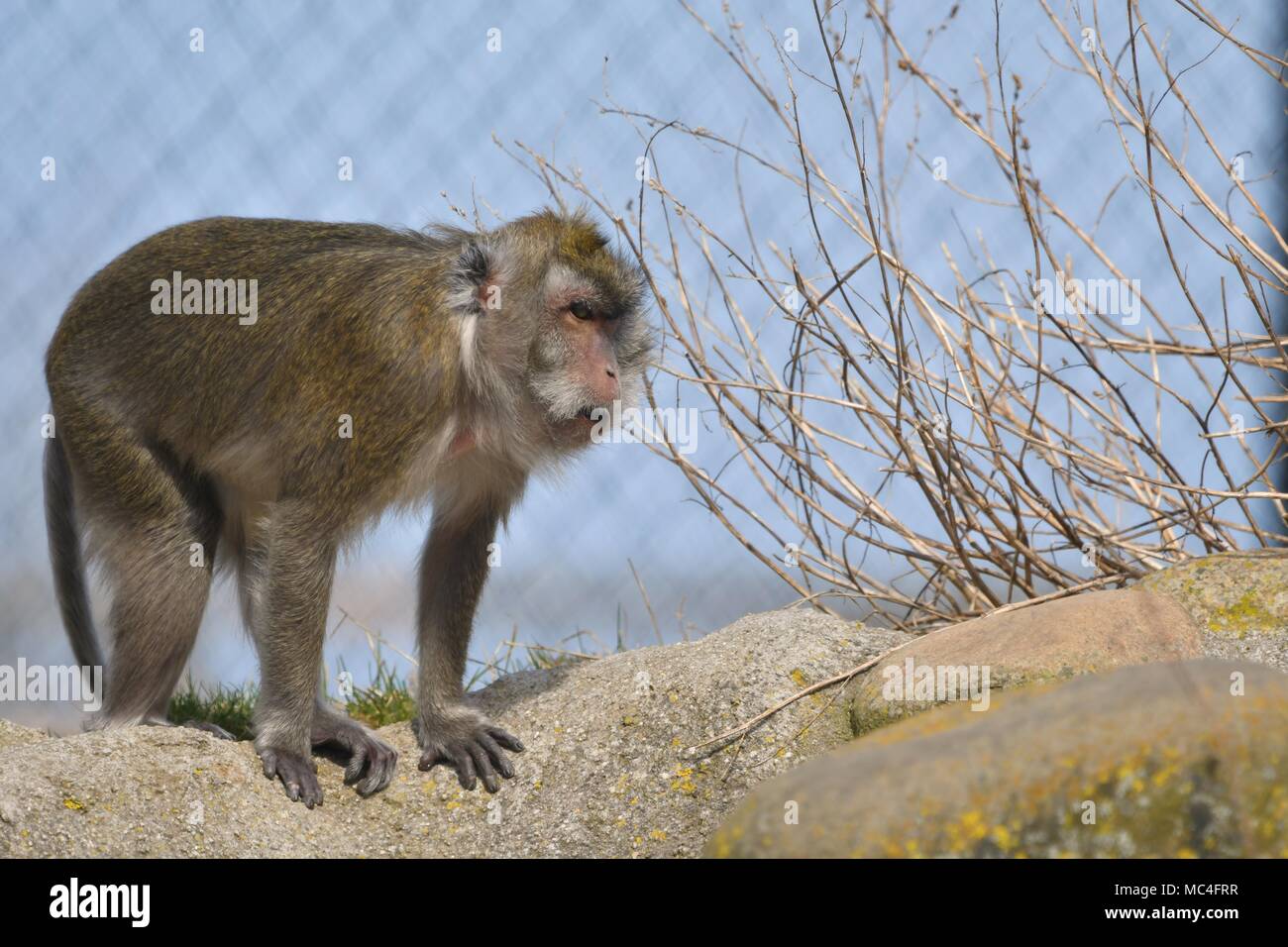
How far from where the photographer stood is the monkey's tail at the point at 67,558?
5629 millimetres

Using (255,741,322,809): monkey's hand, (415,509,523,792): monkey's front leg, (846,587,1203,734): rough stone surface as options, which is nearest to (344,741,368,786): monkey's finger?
(255,741,322,809): monkey's hand

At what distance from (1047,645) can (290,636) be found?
2.59 m

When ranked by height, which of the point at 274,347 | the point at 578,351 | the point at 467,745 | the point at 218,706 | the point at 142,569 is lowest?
the point at 467,745

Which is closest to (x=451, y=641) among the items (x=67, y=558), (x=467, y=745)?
(x=467, y=745)

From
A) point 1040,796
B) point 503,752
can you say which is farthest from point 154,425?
point 1040,796

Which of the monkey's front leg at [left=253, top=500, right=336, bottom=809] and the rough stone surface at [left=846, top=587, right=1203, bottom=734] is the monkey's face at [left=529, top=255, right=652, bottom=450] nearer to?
the monkey's front leg at [left=253, top=500, right=336, bottom=809]

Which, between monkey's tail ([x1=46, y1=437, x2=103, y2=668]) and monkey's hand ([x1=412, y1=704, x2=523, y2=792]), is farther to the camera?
monkey's tail ([x1=46, y1=437, x2=103, y2=668])

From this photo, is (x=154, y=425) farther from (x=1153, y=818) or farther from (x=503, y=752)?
(x=1153, y=818)

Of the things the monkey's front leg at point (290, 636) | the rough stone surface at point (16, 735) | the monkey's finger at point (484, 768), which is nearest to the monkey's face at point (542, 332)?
the monkey's front leg at point (290, 636)

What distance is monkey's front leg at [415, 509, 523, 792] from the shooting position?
5.11 metres

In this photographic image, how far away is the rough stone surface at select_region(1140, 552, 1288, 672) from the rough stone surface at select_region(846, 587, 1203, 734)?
85 mm

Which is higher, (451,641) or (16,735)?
(451,641)

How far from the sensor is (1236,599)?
4.69 metres

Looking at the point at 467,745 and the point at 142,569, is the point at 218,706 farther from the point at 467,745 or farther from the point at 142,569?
the point at 467,745
